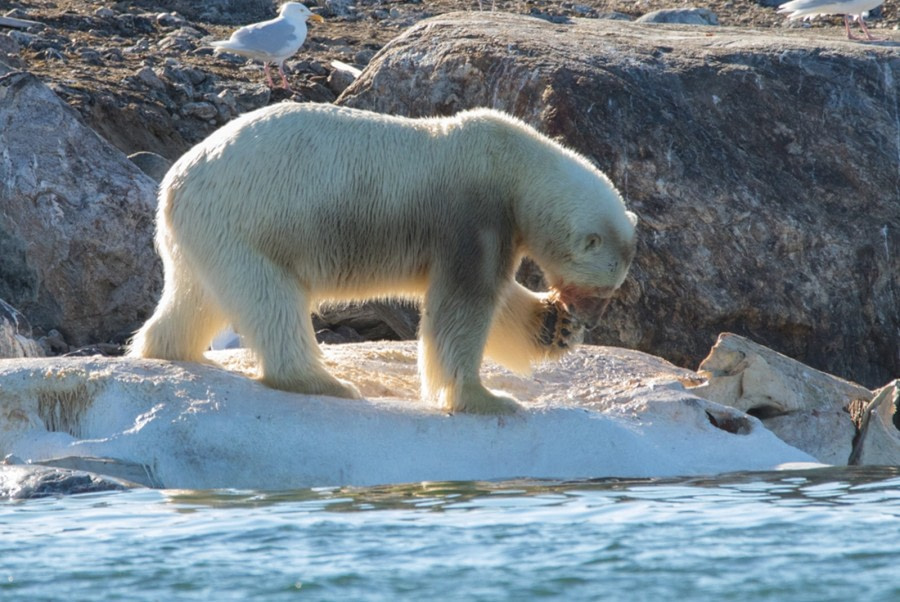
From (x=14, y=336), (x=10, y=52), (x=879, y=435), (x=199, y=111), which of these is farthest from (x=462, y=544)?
(x=10, y=52)

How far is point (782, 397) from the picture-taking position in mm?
8469

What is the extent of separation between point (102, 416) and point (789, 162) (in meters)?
5.65

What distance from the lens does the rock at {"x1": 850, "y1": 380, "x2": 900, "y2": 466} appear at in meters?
8.18

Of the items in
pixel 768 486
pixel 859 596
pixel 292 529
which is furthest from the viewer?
pixel 768 486

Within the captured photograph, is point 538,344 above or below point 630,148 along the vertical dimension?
below

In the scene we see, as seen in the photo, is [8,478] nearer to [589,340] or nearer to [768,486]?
[768,486]

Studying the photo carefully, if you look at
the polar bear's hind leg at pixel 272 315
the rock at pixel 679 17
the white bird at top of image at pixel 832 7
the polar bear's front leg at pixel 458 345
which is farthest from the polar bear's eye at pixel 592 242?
the rock at pixel 679 17

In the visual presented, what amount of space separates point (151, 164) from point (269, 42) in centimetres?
380

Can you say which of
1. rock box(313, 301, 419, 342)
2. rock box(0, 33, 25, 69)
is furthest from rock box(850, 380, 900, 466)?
rock box(0, 33, 25, 69)

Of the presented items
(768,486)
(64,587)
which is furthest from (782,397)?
(64,587)

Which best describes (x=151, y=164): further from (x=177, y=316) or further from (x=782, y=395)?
(x=782, y=395)

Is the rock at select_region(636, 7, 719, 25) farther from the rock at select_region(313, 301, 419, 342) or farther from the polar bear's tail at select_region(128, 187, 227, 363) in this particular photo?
the polar bear's tail at select_region(128, 187, 227, 363)

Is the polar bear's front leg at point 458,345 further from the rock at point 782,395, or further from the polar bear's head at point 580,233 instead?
the rock at point 782,395

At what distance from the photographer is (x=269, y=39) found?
1617cm
